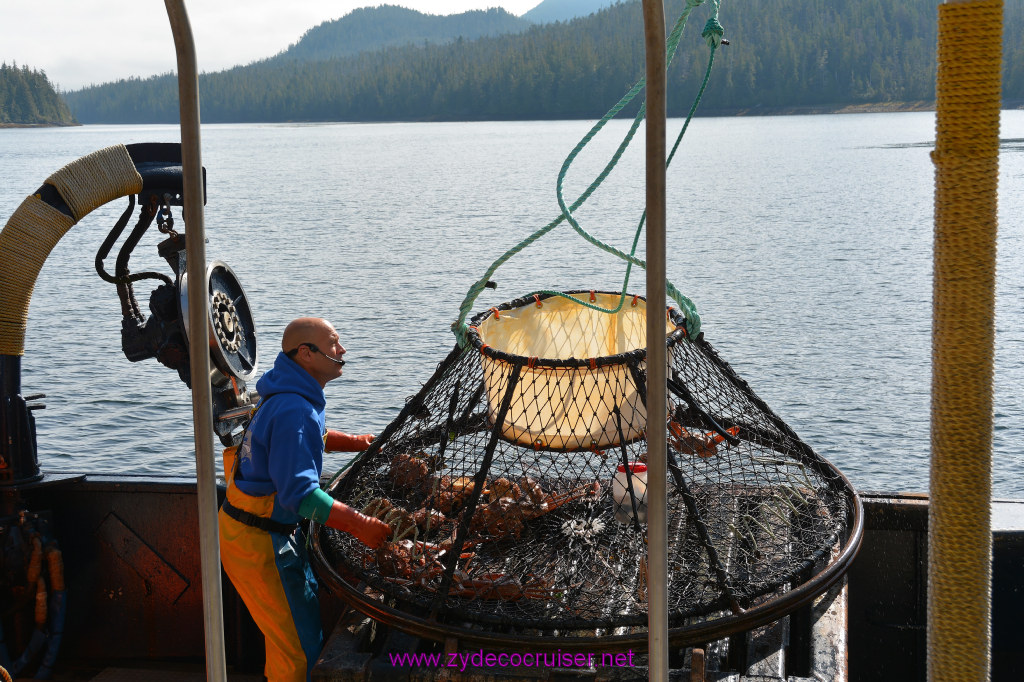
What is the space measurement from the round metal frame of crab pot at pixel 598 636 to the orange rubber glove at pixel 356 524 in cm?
14

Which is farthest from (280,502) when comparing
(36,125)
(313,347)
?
(36,125)

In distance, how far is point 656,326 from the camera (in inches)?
51.8

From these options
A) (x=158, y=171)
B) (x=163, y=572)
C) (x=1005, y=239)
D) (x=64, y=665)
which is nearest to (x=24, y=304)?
(x=158, y=171)

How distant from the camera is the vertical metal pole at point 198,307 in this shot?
137cm

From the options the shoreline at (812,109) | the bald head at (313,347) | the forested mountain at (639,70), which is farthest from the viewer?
the forested mountain at (639,70)

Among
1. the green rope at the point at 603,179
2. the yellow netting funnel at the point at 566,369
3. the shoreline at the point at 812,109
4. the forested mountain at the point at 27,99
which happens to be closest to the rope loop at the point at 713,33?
the green rope at the point at 603,179

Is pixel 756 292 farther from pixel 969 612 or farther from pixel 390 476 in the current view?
pixel 969 612

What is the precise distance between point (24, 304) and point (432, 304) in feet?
38.5

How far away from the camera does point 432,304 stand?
50.0ft

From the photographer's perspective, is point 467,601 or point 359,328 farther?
point 359,328

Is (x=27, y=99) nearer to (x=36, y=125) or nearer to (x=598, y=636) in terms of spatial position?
(x=36, y=125)

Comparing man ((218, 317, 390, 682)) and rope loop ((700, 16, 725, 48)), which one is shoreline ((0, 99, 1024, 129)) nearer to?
man ((218, 317, 390, 682))

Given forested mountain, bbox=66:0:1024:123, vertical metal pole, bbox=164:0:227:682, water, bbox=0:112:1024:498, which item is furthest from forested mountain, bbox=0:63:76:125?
Result: vertical metal pole, bbox=164:0:227:682

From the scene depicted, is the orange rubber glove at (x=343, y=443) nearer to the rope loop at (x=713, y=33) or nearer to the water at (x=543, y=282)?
the rope loop at (x=713, y=33)
